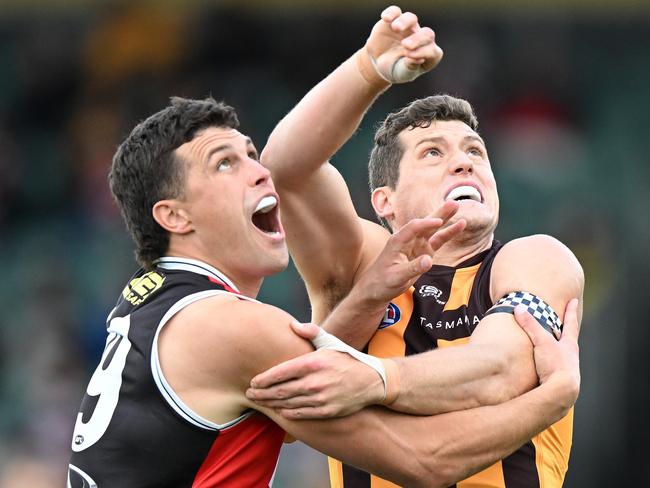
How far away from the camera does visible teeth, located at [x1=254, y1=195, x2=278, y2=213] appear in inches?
213

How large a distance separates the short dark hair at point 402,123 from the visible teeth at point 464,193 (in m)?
0.42

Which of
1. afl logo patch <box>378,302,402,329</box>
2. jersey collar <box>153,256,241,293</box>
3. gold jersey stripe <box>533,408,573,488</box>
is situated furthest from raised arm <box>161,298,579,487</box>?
afl logo patch <box>378,302,402,329</box>

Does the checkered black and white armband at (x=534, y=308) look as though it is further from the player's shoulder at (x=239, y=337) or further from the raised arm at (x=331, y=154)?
the player's shoulder at (x=239, y=337)

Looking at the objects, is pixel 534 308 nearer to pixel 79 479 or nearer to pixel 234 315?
pixel 234 315

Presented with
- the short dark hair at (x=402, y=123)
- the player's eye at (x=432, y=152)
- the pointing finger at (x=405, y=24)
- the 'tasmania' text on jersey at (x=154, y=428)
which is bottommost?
the 'tasmania' text on jersey at (x=154, y=428)

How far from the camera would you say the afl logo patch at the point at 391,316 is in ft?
19.1

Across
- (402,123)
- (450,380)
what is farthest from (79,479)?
(402,123)

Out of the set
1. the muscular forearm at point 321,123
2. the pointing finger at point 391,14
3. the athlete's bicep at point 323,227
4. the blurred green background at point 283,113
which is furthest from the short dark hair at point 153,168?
the blurred green background at point 283,113

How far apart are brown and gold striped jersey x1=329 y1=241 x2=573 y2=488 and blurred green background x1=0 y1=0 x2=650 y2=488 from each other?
21.4 feet

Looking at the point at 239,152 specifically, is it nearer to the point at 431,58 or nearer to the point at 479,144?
the point at 431,58

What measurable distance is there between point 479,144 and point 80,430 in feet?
8.39

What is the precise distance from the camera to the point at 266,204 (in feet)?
17.9

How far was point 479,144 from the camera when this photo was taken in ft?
20.4

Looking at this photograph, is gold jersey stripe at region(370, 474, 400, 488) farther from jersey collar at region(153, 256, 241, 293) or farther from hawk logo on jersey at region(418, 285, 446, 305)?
jersey collar at region(153, 256, 241, 293)
